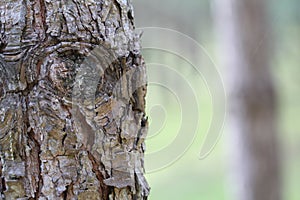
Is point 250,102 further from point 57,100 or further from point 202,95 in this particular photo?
point 57,100

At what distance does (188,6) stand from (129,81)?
439 cm

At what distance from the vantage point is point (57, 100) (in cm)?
89

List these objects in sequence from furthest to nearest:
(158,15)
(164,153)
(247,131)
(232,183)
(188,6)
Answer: (188,6), (158,15), (232,183), (247,131), (164,153)

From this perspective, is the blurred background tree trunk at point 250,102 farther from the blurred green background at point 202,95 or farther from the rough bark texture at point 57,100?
the rough bark texture at point 57,100

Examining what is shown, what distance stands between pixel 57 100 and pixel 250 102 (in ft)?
7.42

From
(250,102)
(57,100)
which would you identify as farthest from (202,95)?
(57,100)

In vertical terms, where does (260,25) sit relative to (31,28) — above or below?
above

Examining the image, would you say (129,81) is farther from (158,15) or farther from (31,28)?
(158,15)

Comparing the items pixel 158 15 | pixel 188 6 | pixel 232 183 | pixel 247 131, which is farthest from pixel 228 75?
pixel 188 6

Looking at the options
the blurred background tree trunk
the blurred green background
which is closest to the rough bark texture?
the blurred green background

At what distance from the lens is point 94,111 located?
0.92m

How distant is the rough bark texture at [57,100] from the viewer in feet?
2.90

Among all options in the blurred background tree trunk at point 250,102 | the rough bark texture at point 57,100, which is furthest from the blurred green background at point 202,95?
the rough bark texture at point 57,100

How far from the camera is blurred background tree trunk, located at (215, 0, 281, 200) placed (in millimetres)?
3082
